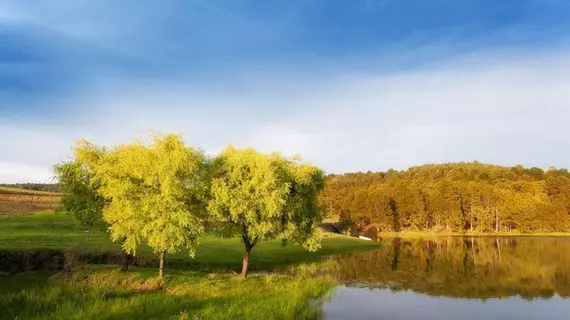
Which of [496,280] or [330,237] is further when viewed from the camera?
[330,237]

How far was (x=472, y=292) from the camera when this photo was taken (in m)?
46.3

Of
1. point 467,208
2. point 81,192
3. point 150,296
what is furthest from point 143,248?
point 467,208

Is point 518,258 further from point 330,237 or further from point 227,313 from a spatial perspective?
point 227,313

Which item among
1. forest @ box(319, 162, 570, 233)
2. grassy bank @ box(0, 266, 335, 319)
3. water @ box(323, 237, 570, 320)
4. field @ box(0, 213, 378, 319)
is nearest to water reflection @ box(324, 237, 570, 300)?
water @ box(323, 237, 570, 320)

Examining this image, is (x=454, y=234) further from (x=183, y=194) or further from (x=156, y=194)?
(x=156, y=194)

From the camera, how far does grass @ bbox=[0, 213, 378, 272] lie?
54256 millimetres

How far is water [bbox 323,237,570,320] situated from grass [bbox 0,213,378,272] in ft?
29.9

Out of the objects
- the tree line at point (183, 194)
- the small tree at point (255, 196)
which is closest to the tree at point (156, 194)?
the tree line at point (183, 194)

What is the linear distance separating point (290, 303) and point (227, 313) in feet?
19.7

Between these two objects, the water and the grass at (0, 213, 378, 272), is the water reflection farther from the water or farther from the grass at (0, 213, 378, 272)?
the grass at (0, 213, 378, 272)

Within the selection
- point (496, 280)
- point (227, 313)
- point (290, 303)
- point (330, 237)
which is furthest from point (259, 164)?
point (330, 237)

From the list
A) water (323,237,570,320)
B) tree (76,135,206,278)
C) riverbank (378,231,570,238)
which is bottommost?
water (323,237,570,320)

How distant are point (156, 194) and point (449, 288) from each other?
3138 cm

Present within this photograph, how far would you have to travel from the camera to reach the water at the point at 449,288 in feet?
120
